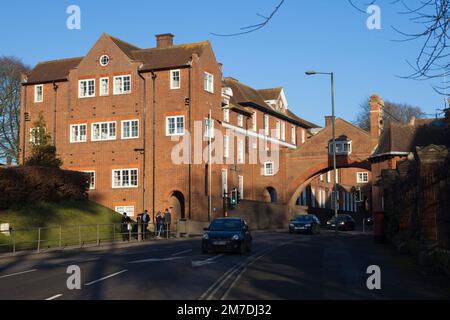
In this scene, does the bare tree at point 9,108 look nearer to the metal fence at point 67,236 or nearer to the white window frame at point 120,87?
the white window frame at point 120,87

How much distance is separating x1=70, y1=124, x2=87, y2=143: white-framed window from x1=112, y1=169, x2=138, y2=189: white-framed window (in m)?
4.52

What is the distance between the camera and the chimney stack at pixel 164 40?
5859 centimetres

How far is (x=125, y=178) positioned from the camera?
179 feet

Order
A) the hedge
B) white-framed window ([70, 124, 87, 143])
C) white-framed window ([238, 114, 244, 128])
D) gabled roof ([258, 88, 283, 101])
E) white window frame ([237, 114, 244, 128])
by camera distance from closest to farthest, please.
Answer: the hedge, white-framed window ([70, 124, 87, 143]), white window frame ([237, 114, 244, 128]), white-framed window ([238, 114, 244, 128]), gabled roof ([258, 88, 283, 101])

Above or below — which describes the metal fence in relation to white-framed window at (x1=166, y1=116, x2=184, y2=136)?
below

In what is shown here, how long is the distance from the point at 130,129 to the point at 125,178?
4.08 metres

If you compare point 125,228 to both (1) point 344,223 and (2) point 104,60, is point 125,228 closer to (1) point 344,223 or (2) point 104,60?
(2) point 104,60

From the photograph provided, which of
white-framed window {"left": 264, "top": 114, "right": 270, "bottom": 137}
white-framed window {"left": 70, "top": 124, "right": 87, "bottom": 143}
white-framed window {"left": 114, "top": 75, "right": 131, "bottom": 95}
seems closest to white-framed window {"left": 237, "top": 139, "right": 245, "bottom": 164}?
white-framed window {"left": 264, "top": 114, "right": 270, "bottom": 137}

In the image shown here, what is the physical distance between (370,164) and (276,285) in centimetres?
5053

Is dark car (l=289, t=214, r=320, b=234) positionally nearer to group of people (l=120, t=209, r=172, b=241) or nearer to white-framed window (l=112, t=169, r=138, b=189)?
group of people (l=120, t=209, r=172, b=241)

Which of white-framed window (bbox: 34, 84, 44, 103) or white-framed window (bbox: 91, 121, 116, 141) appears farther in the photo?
white-framed window (bbox: 34, 84, 44, 103)

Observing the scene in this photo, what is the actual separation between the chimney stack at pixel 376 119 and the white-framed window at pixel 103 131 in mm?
26319

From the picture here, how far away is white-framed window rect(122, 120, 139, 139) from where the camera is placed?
54.7m

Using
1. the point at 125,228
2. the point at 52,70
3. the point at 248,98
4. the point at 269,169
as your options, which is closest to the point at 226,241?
the point at 125,228
